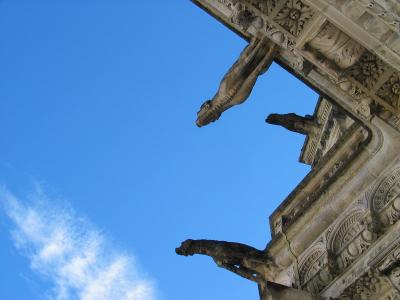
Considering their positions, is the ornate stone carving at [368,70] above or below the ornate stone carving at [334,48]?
below

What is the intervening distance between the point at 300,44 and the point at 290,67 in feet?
3.32

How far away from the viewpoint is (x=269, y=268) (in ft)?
30.8

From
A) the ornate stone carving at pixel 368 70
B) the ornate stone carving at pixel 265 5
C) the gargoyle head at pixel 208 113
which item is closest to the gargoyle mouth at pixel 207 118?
the gargoyle head at pixel 208 113

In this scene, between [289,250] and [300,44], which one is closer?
[300,44]

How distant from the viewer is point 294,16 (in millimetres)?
7988

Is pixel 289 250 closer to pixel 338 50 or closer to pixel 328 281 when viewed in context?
pixel 328 281

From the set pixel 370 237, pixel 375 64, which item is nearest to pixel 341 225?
pixel 370 237

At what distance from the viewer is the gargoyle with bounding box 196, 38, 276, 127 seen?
8781 mm

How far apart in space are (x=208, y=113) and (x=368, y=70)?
2.47 m

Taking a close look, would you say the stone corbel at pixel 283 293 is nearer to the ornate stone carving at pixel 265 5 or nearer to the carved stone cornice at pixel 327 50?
the carved stone cornice at pixel 327 50

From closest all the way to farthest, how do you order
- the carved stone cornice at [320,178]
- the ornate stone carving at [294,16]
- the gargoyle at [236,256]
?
the ornate stone carving at [294,16], the carved stone cornice at [320,178], the gargoyle at [236,256]

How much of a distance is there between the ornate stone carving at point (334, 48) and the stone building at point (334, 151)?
0.04ft

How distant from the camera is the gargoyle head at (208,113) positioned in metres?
9.09

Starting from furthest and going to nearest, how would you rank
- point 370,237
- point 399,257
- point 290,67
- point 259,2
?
point 290,67
point 259,2
point 370,237
point 399,257
